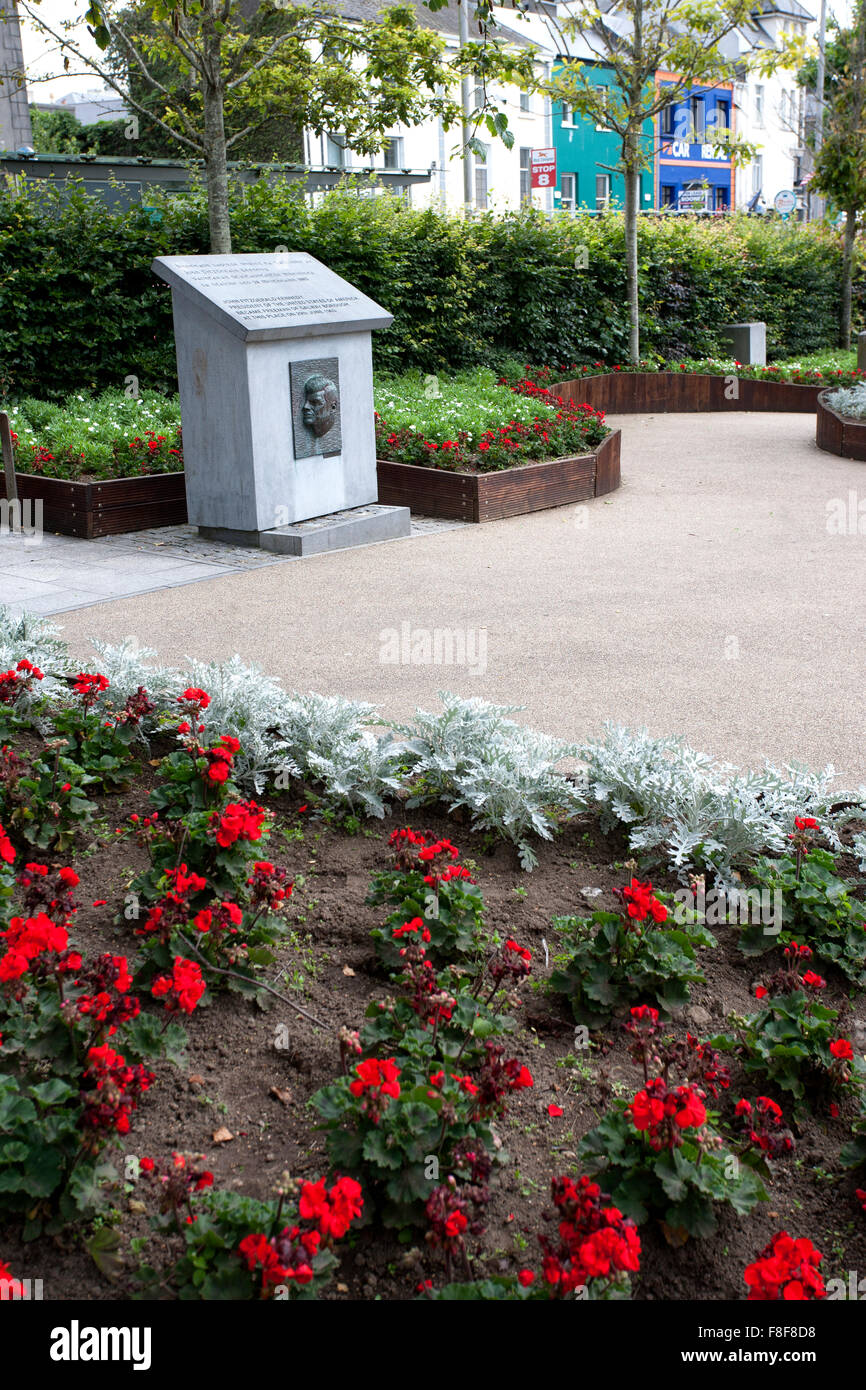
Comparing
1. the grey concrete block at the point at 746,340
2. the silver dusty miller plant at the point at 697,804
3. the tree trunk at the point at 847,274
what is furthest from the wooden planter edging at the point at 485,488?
the tree trunk at the point at 847,274

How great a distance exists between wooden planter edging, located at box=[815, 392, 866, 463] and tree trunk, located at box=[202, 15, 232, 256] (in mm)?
6930

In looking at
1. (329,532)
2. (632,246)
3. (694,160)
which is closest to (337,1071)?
(329,532)

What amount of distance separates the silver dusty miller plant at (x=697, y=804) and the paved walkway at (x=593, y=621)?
26.5 inches

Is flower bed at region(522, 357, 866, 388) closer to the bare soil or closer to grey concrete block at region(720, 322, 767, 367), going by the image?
grey concrete block at region(720, 322, 767, 367)

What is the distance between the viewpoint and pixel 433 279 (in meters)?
16.7

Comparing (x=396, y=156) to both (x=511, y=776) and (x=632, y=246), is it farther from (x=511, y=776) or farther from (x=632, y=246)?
(x=511, y=776)

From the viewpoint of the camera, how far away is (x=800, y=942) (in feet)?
11.2

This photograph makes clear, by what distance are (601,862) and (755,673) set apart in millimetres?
2476

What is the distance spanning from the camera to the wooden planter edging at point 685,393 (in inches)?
736

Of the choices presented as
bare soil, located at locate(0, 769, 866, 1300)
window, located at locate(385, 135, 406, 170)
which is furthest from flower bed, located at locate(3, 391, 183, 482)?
window, located at locate(385, 135, 406, 170)

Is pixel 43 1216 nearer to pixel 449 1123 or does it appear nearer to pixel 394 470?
pixel 449 1123

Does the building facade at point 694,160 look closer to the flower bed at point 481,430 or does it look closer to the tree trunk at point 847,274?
the tree trunk at point 847,274

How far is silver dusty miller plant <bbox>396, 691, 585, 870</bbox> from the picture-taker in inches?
164
